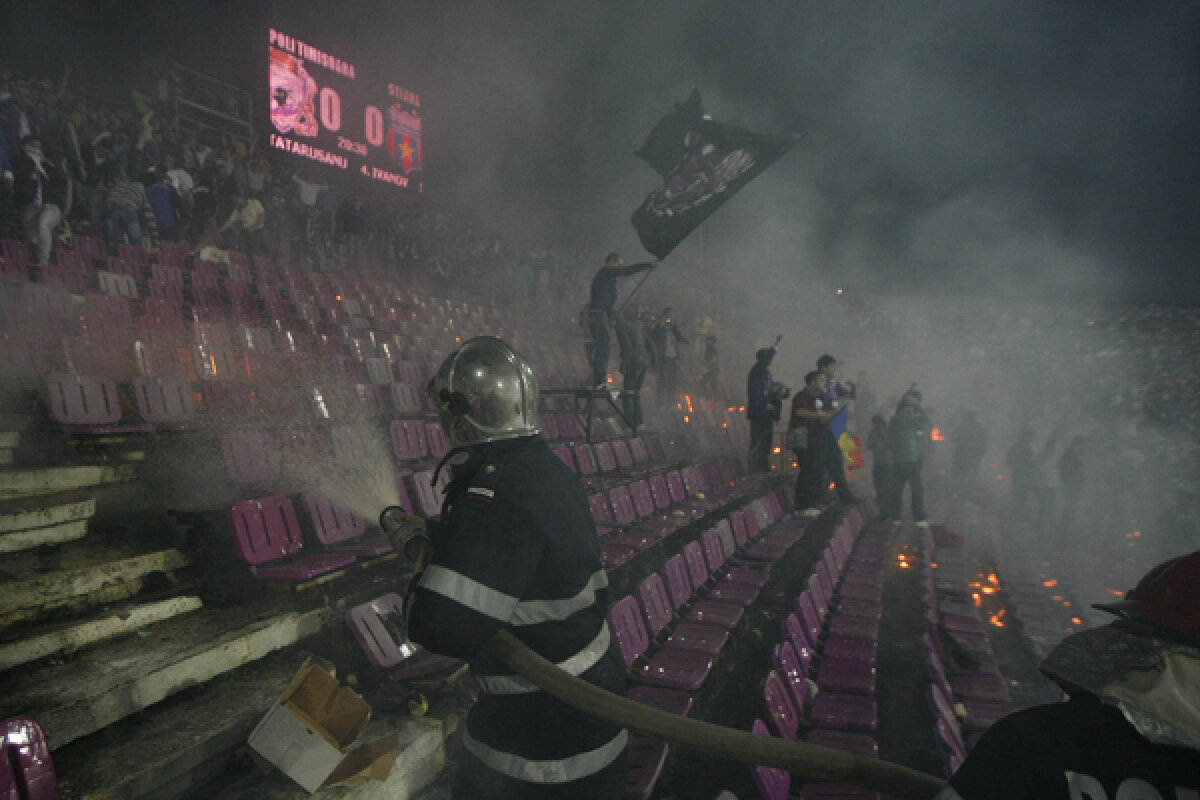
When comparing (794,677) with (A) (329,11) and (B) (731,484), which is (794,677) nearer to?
(B) (731,484)

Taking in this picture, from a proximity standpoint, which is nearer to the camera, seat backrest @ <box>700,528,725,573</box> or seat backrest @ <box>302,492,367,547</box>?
seat backrest @ <box>302,492,367,547</box>

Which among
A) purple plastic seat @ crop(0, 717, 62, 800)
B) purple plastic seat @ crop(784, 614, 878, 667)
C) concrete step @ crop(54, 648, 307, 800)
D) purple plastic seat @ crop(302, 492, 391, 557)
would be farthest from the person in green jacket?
purple plastic seat @ crop(0, 717, 62, 800)

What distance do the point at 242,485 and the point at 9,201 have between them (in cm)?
689

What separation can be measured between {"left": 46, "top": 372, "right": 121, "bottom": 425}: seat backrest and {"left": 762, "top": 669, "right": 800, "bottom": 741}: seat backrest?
16.5 feet

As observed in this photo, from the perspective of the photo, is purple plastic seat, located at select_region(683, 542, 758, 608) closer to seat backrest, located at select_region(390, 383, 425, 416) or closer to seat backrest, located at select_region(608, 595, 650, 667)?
seat backrest, located at select_region(608, 595, 650, 667)

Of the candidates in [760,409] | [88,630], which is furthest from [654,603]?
[760,409]

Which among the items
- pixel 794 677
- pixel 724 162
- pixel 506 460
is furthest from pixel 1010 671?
pixel 724 162

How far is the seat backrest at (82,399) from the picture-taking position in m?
4.52

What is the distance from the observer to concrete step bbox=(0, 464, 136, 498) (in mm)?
3666

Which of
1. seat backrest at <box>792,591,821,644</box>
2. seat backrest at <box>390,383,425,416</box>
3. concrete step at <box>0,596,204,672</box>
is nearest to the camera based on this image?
concrete step at <box>0,596,204,672</box>

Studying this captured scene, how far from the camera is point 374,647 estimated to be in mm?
3027

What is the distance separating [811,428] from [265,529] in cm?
611

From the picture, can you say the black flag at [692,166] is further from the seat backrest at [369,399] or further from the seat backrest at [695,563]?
the seat backrest at [369,399]

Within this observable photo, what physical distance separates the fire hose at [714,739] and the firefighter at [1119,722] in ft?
1.33
